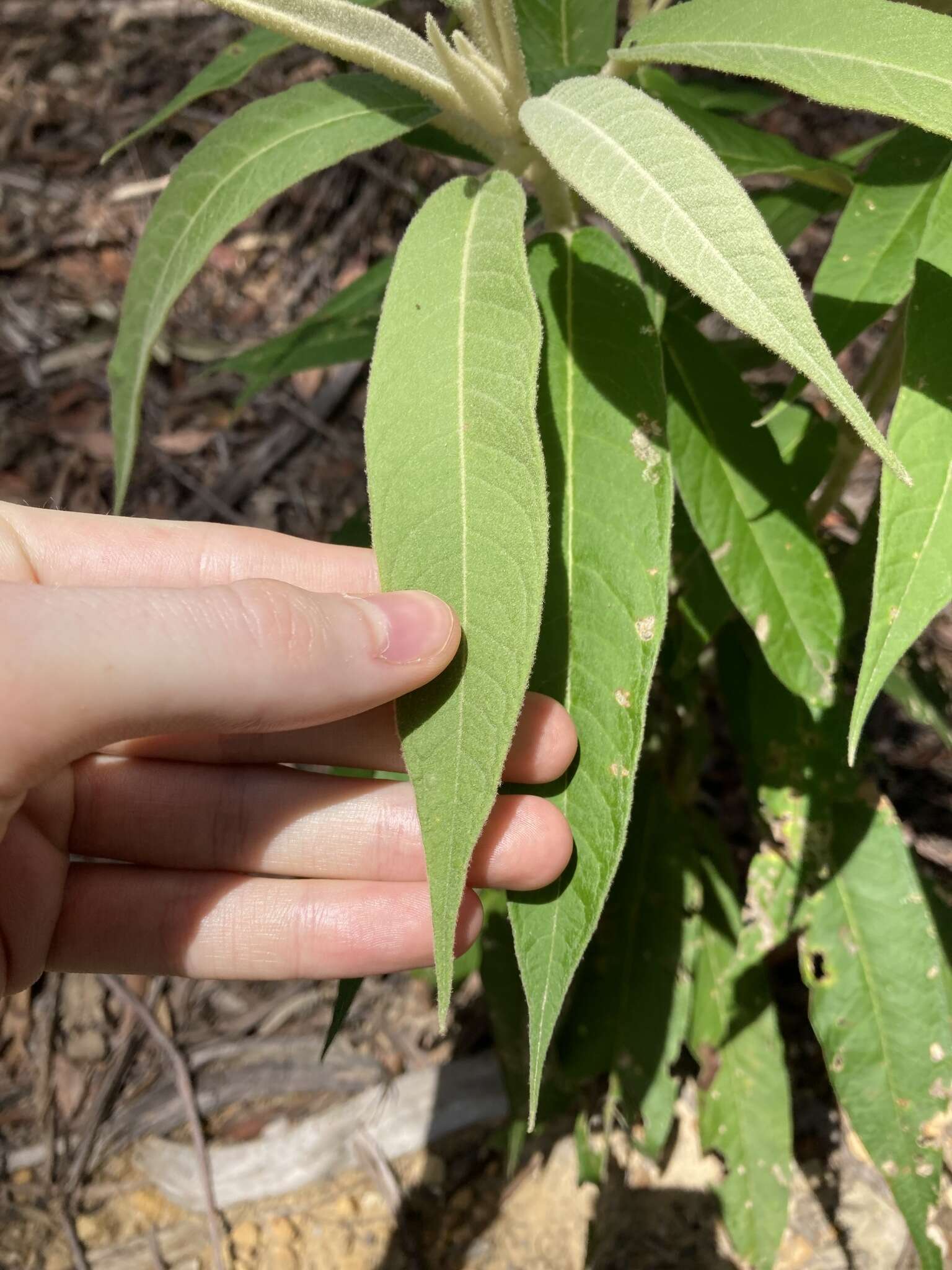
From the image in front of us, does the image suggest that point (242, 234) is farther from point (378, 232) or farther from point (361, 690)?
point (361, 690)

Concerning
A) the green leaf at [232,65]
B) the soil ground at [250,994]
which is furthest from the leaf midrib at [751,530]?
the soil ground at [250,994]

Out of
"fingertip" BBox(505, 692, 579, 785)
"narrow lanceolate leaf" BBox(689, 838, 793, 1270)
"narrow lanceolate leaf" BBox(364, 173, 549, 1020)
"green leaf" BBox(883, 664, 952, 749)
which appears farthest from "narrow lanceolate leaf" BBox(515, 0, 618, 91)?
"narrow lanceolate leaf" BBox(689, 838, 793, 1270)

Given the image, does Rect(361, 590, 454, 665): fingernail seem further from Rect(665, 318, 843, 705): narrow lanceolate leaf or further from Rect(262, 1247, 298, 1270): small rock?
Rect(262, 1247, 298, 1270): small rock

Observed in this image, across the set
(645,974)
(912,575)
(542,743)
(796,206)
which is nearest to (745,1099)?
(645,974)

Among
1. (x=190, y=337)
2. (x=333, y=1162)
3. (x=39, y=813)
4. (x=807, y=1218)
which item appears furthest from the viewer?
(x=190, y=337)

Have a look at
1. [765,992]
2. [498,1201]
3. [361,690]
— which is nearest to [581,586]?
[361,690]
